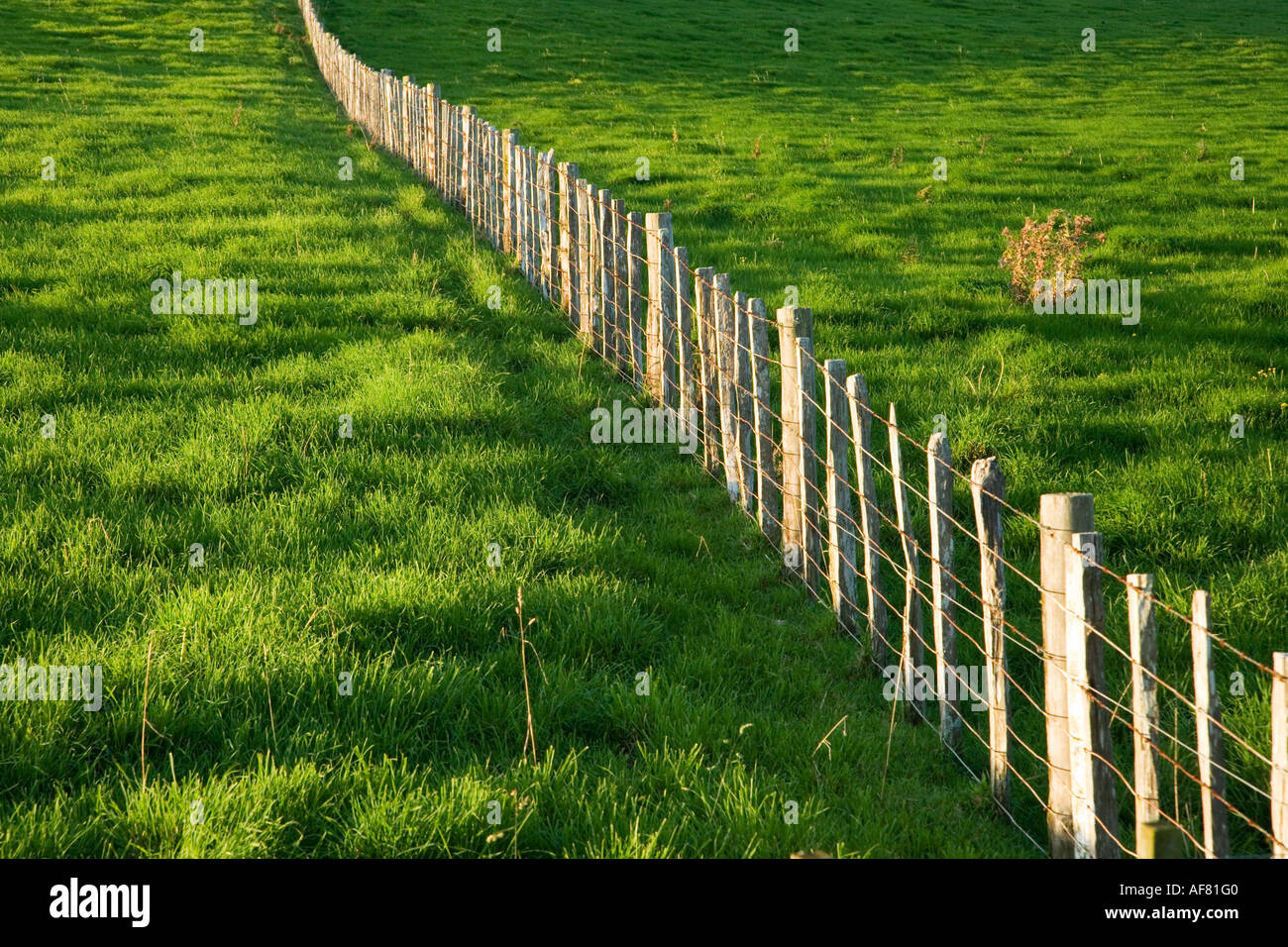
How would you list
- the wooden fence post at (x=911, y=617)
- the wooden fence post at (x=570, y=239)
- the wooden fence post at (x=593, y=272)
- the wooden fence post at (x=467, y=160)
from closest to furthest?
the wooden fence post at (x=911, y=617), the wooden fence post at (x=593, y=272), the wooden fence post at (x=570, y=239), the wooden fence post at (x=467, y=160)

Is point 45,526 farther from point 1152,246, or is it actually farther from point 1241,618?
point 1152,246

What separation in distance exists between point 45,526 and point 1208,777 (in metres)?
4.79

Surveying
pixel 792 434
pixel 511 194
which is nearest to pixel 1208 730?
pixel 792 434

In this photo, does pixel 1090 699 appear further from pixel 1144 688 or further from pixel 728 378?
pixel 728 378

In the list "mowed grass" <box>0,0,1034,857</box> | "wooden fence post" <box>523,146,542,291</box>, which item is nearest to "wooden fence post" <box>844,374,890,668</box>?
"mowed grass" <box>0,0,1034,857</box>

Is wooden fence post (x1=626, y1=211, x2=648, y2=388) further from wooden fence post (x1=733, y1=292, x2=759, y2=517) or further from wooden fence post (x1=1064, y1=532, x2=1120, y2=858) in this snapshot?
wooden fence post (x1=1064, y1=532, x2=1120, y2=858)

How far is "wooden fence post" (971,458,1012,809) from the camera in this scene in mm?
3549

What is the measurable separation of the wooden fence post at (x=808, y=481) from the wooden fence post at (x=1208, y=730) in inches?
95.4

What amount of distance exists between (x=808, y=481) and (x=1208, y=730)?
265 cm

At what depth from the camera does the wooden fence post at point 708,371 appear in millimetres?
6305

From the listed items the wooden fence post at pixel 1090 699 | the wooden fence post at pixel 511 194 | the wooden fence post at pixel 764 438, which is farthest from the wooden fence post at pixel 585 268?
the wooden fence post at pixel 1090 699

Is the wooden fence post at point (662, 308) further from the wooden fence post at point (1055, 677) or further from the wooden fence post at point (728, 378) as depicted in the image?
the wooden fence post at point (1055, 677)

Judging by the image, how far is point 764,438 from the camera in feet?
18.4

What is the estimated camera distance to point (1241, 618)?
4.73 meters
